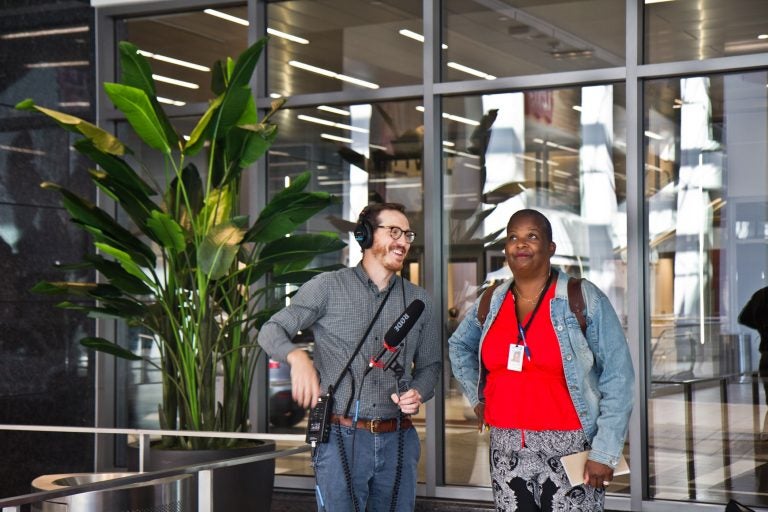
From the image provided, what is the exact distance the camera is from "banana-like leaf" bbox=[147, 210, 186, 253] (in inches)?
201

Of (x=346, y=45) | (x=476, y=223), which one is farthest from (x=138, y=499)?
(x=346, y=45)

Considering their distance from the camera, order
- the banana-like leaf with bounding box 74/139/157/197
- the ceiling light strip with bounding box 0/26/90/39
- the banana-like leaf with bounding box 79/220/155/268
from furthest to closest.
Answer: the ceiling light strip with bounding box 0/26/90/39 < the banana-like leaf with bounding box 79/220/155/268 < the banana-like leaf with bounding box 74/139/157/197

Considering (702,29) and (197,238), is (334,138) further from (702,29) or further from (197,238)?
(702,29)

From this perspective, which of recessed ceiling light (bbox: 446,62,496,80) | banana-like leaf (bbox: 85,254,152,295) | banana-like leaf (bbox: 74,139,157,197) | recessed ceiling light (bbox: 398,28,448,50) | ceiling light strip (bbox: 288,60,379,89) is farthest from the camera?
ceiling light strip (bbox: 288,60,379,89)

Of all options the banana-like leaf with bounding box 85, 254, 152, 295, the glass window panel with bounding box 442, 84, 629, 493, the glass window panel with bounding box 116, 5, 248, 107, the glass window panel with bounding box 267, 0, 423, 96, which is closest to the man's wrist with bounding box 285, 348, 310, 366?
the banana-like leaf with bounding box 85, 254, 152, 295

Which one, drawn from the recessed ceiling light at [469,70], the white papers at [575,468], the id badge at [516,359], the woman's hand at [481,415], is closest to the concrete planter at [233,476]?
the woman's hand at [481,415]

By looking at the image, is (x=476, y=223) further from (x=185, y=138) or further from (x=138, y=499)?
(x=138, y=499)

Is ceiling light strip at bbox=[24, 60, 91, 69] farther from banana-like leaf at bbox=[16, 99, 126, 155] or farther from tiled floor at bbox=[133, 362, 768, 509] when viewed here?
tiled floor at bbox=[133, 362, 768, 509]

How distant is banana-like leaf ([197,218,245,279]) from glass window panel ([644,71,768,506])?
82.0 inches

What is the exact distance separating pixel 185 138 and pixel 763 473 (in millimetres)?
3773

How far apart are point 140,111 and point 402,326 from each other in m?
2.18

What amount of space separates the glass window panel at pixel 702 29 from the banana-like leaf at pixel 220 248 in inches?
A: 89.3

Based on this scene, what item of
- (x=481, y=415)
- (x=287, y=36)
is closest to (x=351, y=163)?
(x=287, y=36)

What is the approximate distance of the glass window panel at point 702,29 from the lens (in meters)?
5.43
